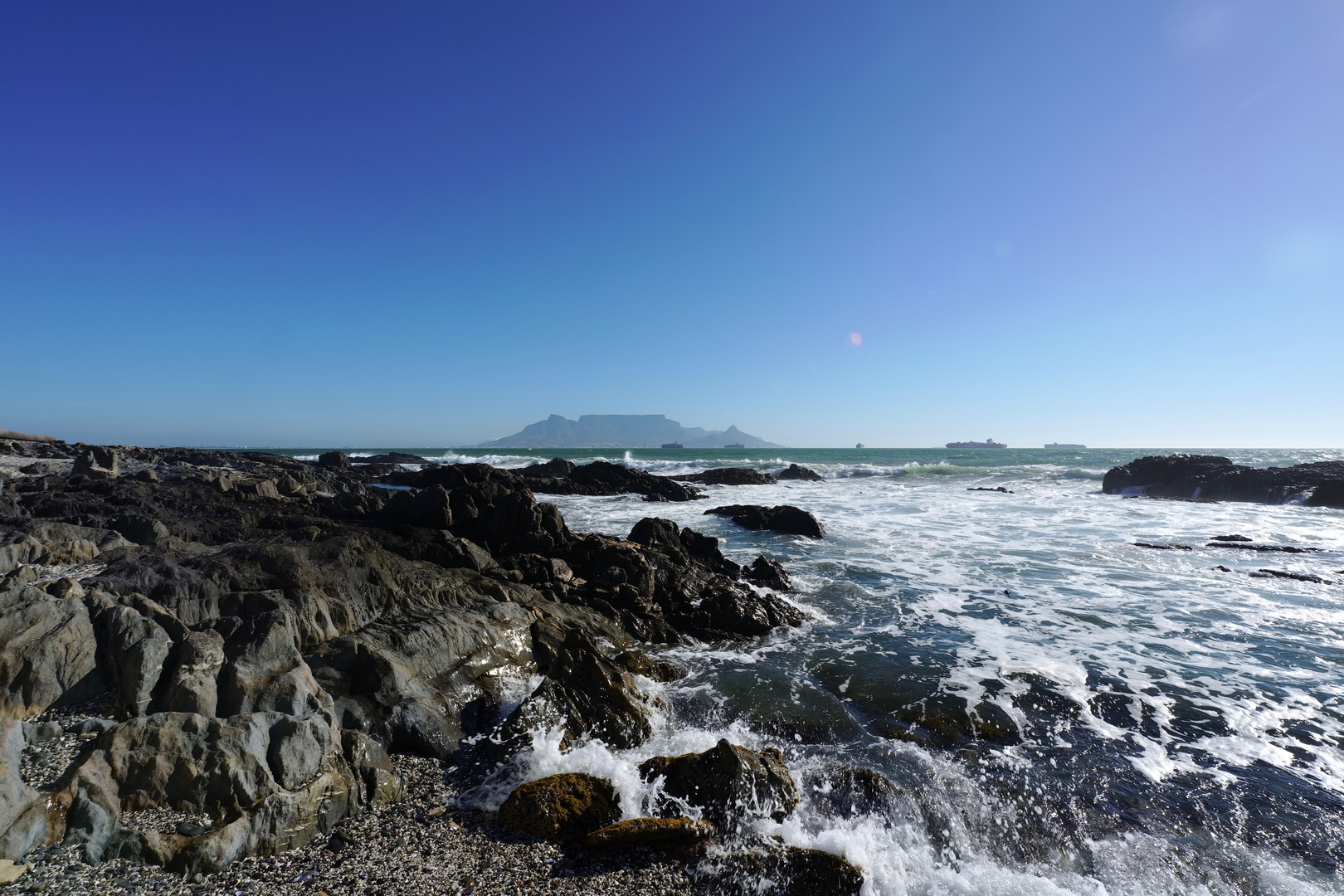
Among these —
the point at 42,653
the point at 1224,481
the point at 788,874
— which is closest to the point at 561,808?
the point at 788,874

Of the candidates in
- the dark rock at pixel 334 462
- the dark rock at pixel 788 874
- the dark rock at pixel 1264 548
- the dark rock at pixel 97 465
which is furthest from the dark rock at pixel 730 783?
the dark rock at pixel 334 462

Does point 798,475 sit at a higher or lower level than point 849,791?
higher

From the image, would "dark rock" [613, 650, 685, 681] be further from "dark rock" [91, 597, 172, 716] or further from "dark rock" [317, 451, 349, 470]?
"dark rock" [317, 451, 349, 470]

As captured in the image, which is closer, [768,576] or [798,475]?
[768,576]

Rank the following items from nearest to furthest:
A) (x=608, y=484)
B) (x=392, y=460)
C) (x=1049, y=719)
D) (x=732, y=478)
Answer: (x=1049, y=719), (x=608, y=484), (x=732, y=478), (x=392, y=460)

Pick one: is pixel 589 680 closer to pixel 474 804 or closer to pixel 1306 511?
pixel 474 804

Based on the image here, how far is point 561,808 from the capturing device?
15.9 feet

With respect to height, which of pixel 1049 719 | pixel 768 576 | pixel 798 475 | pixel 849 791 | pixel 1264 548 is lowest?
pixel 1049 719

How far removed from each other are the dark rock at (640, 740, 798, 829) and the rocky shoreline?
18 mm

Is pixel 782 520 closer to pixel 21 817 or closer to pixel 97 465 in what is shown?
pixel 21 817

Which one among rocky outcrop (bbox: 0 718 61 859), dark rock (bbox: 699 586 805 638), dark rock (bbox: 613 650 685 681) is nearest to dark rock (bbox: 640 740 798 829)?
dark rock (bbox: 613 650 685 681)

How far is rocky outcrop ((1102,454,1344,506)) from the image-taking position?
2989cm

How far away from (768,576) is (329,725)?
32.6 ft

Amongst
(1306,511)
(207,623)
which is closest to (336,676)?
(207,623)
